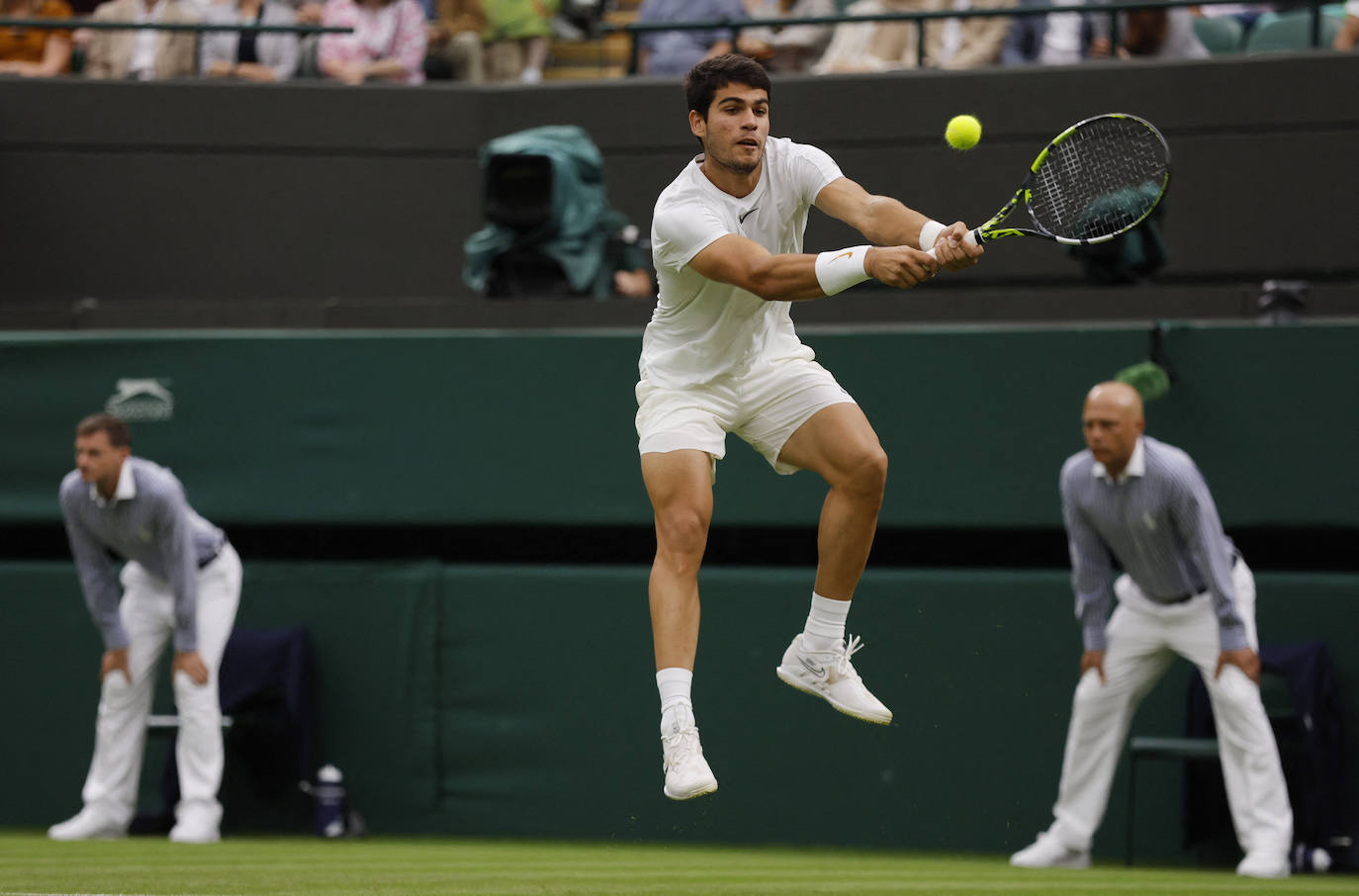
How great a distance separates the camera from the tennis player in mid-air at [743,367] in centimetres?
545

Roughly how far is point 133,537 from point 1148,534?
5050 mm

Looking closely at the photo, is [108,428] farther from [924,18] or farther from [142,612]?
[924,18]

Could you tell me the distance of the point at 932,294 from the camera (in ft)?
32.5

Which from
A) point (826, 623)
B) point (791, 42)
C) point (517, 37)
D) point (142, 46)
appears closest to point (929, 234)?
point (826, 623)

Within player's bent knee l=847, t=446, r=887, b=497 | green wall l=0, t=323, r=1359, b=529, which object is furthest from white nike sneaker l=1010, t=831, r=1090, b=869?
player's bent knee l=847, t=446, r=887, b=497

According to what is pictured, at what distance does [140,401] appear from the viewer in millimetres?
10375

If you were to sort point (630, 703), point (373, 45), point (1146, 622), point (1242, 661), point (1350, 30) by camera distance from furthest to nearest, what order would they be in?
point (373, 45), point (1350, 30), point (630, 703), point (1146, 622), point (1242, 661)

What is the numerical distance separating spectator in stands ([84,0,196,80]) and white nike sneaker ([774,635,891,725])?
744 cm

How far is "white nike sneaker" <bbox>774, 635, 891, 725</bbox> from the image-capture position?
242 inches

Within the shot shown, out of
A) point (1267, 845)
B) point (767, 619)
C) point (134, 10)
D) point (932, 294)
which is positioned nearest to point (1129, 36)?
point (932, 294)

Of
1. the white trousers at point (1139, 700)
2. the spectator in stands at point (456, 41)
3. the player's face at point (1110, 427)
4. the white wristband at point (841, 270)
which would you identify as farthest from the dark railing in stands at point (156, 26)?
the white wristband at point (841, 270)

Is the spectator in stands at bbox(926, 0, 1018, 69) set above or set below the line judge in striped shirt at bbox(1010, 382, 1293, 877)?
above

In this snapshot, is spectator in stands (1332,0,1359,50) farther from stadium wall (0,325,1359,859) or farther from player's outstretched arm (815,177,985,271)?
player's outstretched arm (815,177,985,271)

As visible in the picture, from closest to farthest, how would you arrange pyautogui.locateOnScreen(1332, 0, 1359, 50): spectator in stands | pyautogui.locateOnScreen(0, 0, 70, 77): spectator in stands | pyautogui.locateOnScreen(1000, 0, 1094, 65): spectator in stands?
pyautogui.locateOnScreen(1332, 0, 1359, 50): spectator in stands → pyautogui.locateOnScreen(1000, 0, 1094, 65): spectator in stands → pyautogui.locateOnScreen(0, 0, 70, 77): spectator in stands
